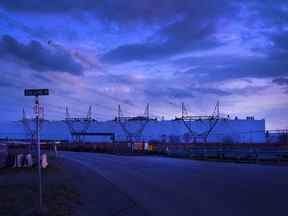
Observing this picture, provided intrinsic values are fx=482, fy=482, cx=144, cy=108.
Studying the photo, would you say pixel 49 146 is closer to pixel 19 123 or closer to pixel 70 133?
pixel 70 133

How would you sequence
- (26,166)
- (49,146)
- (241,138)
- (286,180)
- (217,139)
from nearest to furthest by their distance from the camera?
(286,180) < (26,166) < (49,146) < (241,138) < (217,139)

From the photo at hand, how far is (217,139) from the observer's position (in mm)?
117938

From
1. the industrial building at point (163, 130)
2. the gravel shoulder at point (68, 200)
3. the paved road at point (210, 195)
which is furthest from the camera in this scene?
the industrial building at point (163, 130)

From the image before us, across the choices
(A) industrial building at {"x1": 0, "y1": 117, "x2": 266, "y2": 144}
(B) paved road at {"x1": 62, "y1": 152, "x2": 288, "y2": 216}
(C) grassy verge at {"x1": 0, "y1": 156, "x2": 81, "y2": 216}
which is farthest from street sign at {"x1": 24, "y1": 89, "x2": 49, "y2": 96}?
(A) industrial building at {"x1": 0, "y1": 117, "x2": 266, "y2": 144}

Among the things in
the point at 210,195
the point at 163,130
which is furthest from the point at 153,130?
the point at 210,195

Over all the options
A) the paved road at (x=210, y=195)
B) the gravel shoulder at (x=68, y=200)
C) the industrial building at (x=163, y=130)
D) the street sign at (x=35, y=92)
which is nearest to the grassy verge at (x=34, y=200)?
the gravel shoulder at (x=68, y=200)

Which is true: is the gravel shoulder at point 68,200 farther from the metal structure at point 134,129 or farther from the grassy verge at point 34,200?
the metal structure at point 134,129

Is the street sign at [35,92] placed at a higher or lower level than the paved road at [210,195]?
higher

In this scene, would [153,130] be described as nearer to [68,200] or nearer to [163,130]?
[163,130]

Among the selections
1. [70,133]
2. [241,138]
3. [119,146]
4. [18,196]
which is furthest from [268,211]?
[70,133]

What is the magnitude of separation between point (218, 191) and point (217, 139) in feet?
338

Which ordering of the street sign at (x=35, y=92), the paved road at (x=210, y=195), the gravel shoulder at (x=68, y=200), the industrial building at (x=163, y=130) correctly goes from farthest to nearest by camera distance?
the industrial building at (x=163, y=130) → the gravel shoulder at (x=68, y=200) → the street sign at (x=35, y=92) → the paved road at (x=210, y=195)

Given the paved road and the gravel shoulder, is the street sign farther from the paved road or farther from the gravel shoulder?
the paved road

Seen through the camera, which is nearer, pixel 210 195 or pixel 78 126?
pixel 210 195
